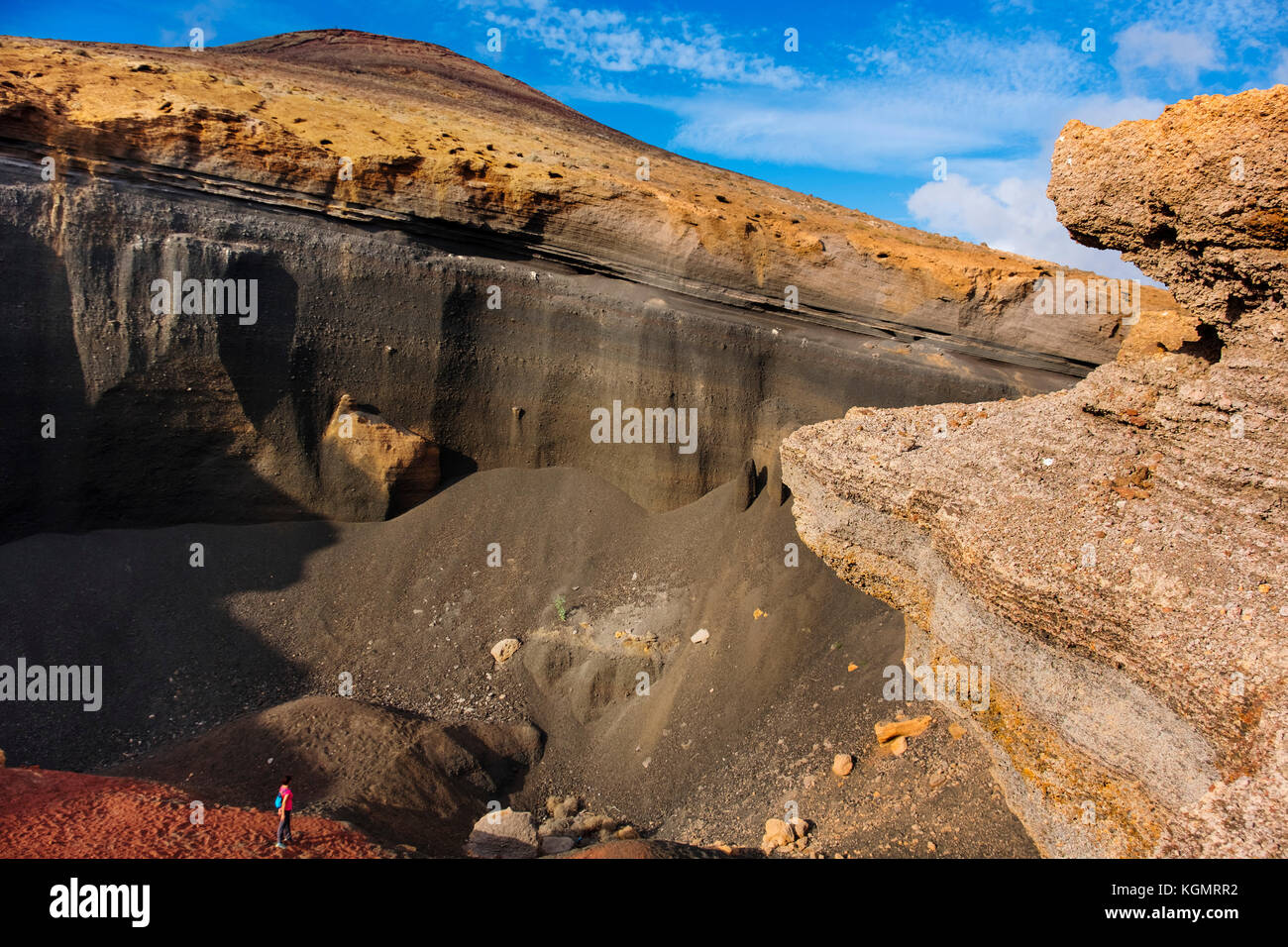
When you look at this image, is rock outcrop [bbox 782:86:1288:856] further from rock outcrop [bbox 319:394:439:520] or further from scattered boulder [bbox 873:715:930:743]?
rock outcrop [bbox 319:394:439:520]

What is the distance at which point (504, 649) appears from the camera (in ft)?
25.2

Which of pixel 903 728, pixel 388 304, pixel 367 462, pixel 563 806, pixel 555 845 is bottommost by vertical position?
pixel 563 806

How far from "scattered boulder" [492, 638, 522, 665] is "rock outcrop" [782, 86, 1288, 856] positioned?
4.38 meters

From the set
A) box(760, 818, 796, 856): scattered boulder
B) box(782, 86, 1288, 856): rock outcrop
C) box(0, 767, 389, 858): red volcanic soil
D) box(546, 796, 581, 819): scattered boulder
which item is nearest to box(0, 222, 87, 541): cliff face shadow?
box(0, 767, 389, 858): red volcanic soil

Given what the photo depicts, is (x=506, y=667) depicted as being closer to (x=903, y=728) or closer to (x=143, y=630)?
(x=143, y=630)

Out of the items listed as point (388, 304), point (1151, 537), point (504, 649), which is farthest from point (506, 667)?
point (1151, 537)

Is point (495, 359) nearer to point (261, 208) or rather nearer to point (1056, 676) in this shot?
point (261, 208)

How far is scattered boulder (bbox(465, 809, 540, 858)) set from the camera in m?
5.27

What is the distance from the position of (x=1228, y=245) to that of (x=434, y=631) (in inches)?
294

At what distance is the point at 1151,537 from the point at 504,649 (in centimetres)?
592

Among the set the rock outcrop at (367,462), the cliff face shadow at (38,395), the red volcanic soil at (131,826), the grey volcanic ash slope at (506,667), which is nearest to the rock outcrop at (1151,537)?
the grey volcanic ash slope at (506,667)

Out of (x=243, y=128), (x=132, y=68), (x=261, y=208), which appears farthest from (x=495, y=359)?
(x=132, y=68)

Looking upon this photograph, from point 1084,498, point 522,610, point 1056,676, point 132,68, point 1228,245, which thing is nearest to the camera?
point 1228,245

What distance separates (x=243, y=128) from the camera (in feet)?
26.2
